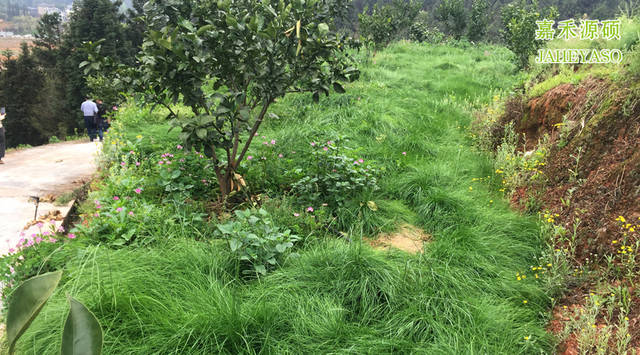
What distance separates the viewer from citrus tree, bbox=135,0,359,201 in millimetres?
2844

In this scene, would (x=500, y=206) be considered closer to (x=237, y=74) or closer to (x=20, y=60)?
(x=237, y=74)

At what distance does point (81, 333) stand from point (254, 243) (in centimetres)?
210

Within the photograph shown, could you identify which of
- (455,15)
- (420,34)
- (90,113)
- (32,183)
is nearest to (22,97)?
(90,113)

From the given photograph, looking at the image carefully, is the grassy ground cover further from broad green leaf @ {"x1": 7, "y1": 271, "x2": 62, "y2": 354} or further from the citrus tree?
broad green leaf @ {"x1": 7, "y1": 271, "x2": 62, "y2": 354}

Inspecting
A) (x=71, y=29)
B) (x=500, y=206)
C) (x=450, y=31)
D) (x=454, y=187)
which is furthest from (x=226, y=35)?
(x=71, y=29)

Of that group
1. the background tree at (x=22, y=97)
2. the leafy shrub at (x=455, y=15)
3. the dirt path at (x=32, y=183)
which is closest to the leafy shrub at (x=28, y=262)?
the dirt path at (x=32, y=183)

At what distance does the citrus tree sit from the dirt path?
6.45ft

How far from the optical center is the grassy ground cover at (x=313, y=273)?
2053mm

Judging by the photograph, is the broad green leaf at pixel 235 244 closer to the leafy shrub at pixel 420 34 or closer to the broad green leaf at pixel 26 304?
the broad green leaf at pixel 26 304

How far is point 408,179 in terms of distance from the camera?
13.9 ft

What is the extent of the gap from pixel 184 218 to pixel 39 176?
3.87 m

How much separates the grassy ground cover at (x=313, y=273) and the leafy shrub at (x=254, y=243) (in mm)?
85

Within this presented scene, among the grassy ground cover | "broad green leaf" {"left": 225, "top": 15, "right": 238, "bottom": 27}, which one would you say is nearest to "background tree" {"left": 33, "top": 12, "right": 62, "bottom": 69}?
the grassy ground cover

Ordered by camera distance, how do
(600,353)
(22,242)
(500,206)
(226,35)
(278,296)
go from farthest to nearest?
(500,206) < (226,35) < (22,242) < (278,296) < (600,353)
